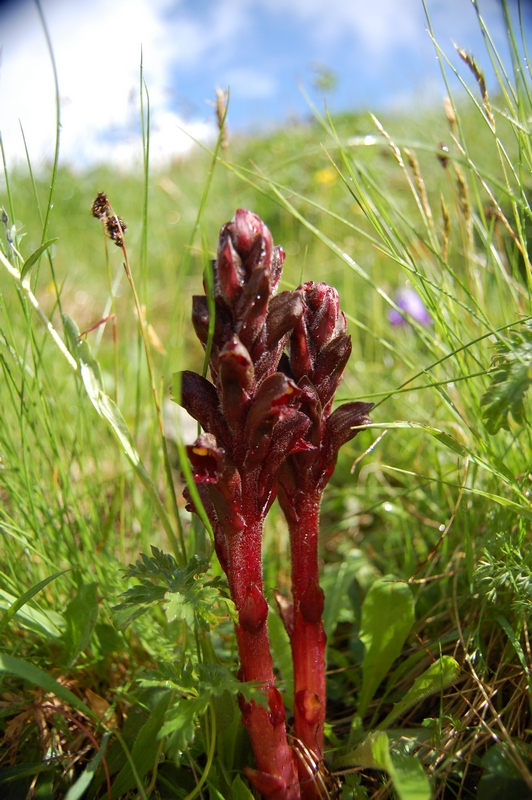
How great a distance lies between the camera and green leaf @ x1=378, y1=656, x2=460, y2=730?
1.42 metres

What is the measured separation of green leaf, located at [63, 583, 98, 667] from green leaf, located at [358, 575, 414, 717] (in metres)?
0.81

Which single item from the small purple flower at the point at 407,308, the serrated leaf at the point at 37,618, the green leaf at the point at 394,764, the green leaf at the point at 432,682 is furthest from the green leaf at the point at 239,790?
the small purple flower at the point at 407,308

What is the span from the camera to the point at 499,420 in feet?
3.96

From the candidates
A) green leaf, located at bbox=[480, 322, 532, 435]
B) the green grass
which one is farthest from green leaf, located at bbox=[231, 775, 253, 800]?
green leaf, located at bbox=[480, 322, 532, 435]

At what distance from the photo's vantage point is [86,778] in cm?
130

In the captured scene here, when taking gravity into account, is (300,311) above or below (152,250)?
below

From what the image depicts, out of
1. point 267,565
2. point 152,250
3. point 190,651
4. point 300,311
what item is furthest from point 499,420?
point 152,250

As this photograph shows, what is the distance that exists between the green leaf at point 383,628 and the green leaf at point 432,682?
206 mm

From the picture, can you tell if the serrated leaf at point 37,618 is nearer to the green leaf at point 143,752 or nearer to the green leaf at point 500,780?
the green leaf at point 143,752

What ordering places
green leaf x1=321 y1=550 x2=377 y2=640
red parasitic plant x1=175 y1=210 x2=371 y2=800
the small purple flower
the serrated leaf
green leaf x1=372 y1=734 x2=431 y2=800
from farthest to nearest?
the small purple flower → green leaf x1=321 y1=550 x2=377 y2=640 → the serrated leaf → red parasitic plant x1=175 y1=210 x2=371 y2=800 → green leaf x1=372 y1=734 x2=431 y2=800

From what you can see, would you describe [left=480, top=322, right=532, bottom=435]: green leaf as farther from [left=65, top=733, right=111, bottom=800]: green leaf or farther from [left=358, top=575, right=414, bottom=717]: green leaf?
[left=65, top=733, right=111, bottom=800]: green leaf

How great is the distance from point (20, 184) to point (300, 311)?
5.88m

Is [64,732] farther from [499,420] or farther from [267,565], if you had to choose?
[499,420]

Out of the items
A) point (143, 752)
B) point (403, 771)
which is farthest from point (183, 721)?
point (403, 771)
